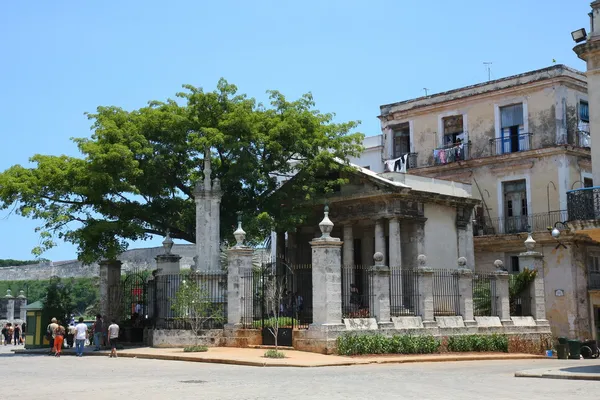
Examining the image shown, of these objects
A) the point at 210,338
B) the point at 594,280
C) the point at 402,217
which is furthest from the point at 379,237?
the point at 210,338

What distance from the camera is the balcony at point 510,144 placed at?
36719 millimetres

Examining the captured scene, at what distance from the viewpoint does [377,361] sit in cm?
2142

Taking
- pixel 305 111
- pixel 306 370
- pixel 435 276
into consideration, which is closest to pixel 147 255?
pixel 305 111

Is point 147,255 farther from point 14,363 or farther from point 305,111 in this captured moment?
point 14,363

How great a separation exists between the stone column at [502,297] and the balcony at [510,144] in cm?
1078

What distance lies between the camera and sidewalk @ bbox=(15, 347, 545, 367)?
65.5ft

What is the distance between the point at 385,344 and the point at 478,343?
4401mm

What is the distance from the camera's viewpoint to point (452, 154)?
39219mm

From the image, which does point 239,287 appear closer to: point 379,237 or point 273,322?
point 273,322

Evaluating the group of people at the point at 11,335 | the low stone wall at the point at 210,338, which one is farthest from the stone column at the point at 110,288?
the group of people at the point at 11,335

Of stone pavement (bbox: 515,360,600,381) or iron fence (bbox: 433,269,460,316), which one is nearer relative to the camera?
stone pavement (bbox: 515,360,600,381)

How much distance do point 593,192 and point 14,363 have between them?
1644 centimetres

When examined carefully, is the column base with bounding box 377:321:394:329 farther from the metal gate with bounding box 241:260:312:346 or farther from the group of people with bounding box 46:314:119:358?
the group of people with bounding box 46:314:119:358

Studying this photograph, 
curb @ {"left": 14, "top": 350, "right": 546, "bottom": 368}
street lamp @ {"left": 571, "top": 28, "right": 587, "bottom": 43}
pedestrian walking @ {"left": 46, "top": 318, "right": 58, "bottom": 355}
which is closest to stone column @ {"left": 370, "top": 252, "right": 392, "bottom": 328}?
curb @ {"left": 14, "top": 350, "right": 546, "bottom": 368}
